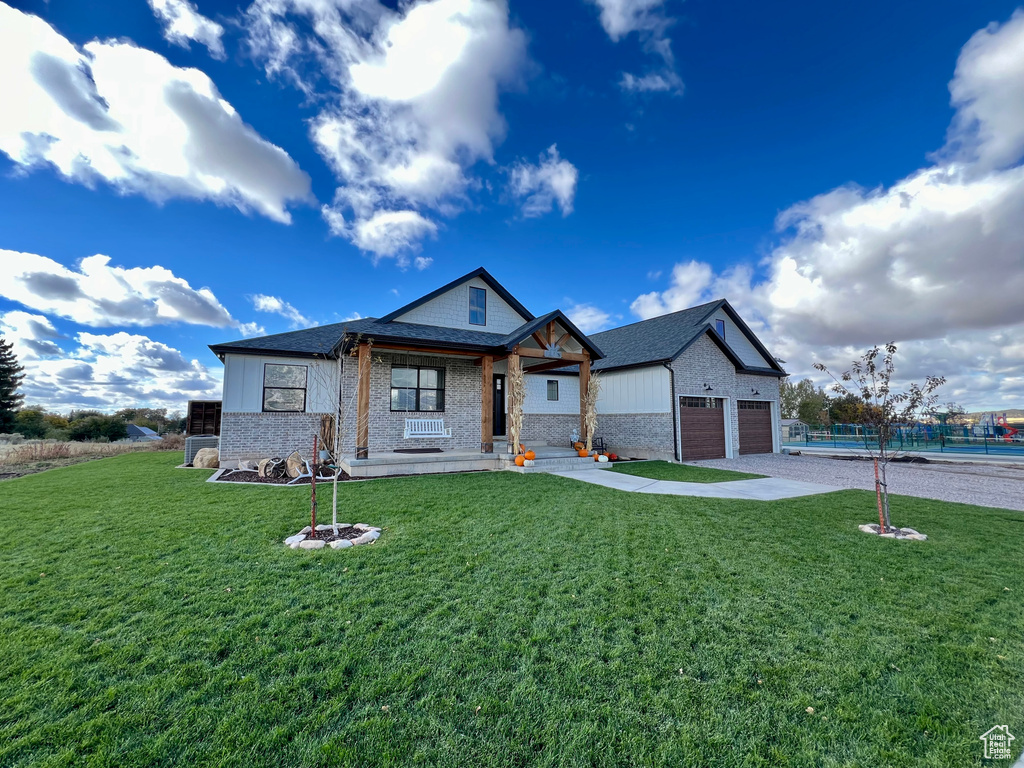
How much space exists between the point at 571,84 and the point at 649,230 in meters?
6.58

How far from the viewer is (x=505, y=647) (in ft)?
8.82

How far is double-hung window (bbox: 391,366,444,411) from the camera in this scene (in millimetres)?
12234

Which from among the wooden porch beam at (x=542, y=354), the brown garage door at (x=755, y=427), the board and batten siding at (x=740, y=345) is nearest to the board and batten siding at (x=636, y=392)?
the wooden porch beam at (x=542, y=354)

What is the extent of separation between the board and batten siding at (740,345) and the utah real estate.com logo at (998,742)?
55.5ft

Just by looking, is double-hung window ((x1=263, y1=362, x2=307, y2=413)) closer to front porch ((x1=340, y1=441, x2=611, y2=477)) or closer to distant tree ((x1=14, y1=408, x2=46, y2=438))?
front porch ((x1=340, y1=441, x2=611, y2=477))

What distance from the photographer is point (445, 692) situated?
2.26 meters

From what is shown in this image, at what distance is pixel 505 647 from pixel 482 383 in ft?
30.1

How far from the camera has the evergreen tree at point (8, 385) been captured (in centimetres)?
2703

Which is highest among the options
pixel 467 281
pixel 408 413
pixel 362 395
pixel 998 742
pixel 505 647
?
pixel 467 281

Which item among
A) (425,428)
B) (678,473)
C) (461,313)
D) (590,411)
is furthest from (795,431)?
(425,428)

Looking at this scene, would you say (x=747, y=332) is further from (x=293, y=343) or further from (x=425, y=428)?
Result: (x=293, y=343)

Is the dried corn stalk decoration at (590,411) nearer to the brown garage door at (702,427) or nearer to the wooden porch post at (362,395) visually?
the brown garage door at (702,427)

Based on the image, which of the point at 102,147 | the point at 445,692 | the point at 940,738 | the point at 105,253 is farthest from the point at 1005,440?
the point at 105,253

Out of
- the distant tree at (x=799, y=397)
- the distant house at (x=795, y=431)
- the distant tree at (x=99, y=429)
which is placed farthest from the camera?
the distant tree at (x=799, y=397)
